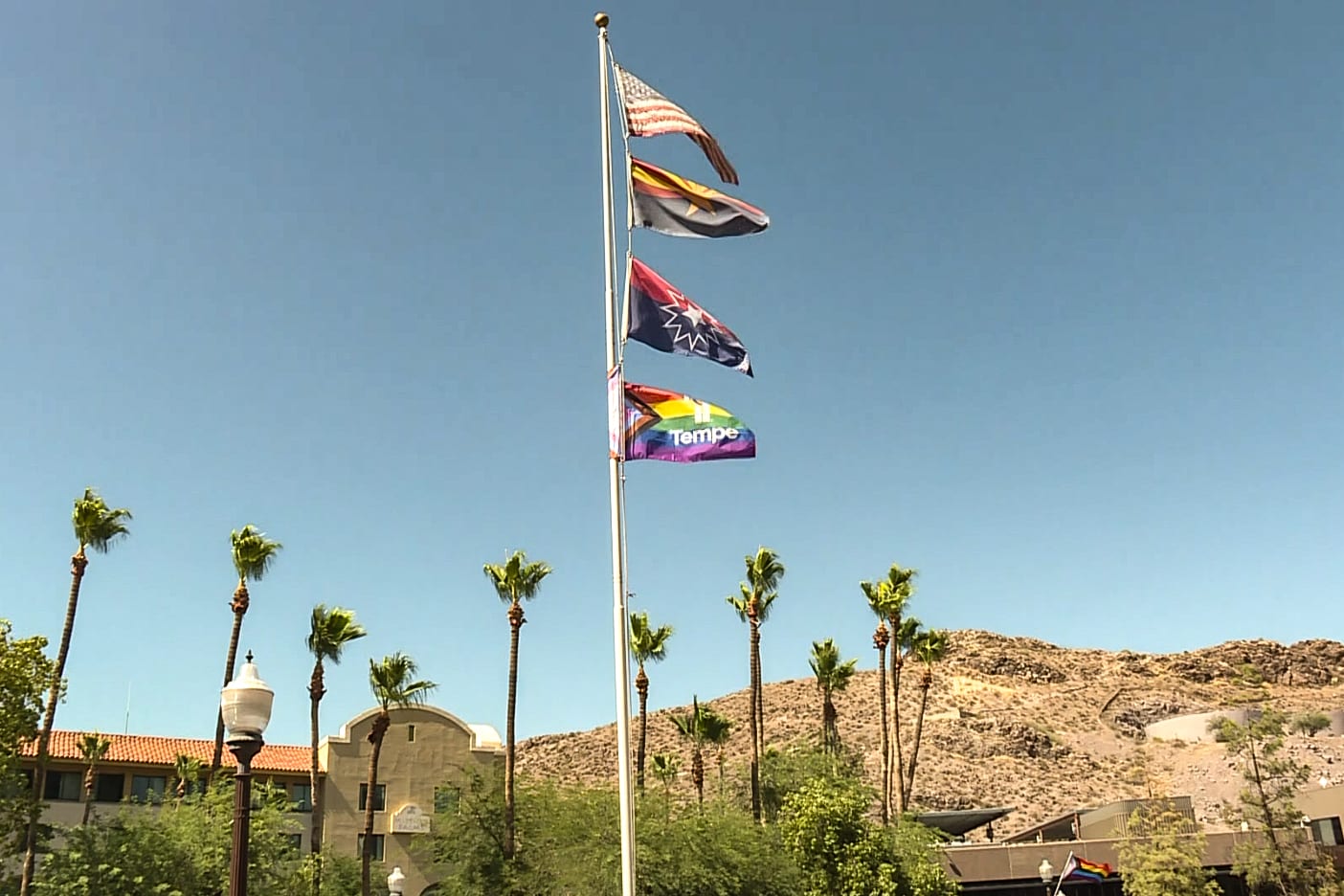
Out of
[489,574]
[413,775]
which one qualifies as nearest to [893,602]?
[489,574]

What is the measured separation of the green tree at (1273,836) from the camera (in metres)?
39.2

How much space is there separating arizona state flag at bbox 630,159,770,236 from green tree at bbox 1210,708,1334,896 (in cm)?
3340

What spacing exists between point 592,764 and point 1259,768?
64.3 metres

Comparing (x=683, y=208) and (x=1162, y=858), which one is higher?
(x=683, y=208)

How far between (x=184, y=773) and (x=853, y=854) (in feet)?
84.3

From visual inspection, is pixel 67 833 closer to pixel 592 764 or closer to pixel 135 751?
pixel 135 751

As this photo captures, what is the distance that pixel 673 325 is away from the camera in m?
16.2

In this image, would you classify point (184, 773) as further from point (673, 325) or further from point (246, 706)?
point (246, 706)

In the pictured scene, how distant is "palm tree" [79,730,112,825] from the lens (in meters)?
48.8

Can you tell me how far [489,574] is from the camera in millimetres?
41469

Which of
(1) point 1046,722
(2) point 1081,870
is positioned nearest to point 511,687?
(2) point 1081,870

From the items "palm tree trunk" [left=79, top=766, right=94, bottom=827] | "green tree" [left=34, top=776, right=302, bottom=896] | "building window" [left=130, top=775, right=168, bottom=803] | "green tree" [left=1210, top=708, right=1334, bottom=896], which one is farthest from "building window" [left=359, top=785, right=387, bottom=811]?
"green tree" [left=1210, top=708, right=1334, bottom=896]

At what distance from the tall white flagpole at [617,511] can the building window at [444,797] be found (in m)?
36.7

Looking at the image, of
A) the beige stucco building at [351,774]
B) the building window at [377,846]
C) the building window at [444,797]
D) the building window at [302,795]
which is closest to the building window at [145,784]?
the beige stucco building at [351,774]
